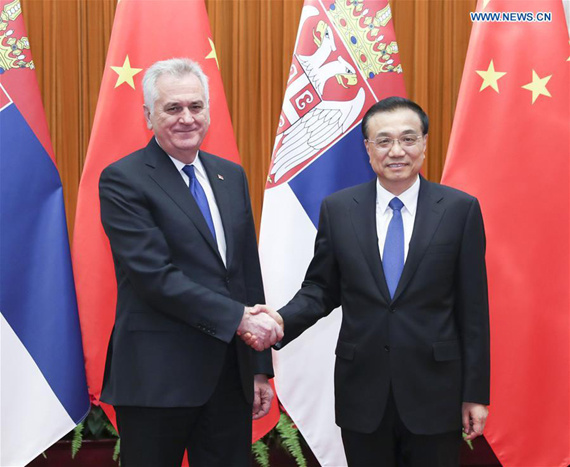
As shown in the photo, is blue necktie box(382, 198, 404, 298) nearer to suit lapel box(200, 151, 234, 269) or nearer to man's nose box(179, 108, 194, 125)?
suit lapel box(200, 151, 234, 269)

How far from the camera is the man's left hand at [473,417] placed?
189cm

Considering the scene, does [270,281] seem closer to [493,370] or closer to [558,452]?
[493,370]

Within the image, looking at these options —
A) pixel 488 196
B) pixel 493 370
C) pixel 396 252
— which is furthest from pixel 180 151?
pixel 493 370

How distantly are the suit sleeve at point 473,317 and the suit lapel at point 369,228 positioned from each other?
0.70 ft

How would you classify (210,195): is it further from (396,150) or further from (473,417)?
(473,417)

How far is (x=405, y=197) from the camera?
6.46 feet

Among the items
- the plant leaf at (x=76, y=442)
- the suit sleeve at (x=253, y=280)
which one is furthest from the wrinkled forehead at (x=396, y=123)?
the plant leaf at (x=76, y=442)

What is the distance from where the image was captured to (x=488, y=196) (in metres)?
2.64

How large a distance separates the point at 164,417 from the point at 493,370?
1.35 m

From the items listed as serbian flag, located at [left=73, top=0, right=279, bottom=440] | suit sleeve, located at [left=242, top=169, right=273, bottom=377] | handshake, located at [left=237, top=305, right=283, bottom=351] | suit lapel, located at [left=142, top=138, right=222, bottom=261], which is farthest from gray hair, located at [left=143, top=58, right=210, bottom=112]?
serbian flag, located at [left=73, top=0, right=279, bottom=440]

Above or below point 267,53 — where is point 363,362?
below

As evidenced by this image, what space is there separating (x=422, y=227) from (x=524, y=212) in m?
0.89

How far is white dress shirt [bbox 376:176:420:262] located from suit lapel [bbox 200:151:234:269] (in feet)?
1.33

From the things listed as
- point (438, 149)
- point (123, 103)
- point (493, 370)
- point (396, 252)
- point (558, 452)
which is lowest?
point (558, 452)
